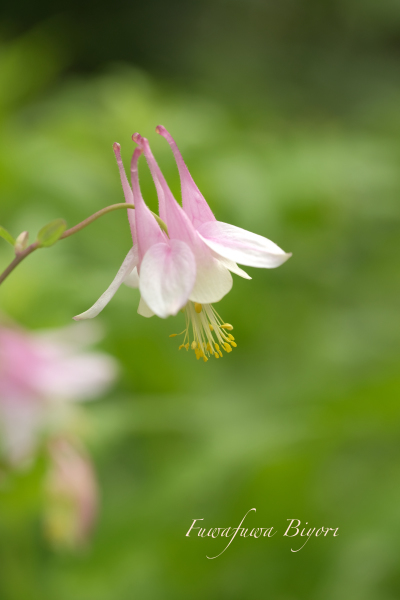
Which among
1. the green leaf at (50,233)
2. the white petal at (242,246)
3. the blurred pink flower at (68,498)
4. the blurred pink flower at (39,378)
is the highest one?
the white petal at (242,246)

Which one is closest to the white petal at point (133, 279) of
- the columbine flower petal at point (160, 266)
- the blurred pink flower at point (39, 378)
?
the columbine flower petal at point (160, 266)

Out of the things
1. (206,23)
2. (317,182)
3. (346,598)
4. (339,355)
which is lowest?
(346,598)

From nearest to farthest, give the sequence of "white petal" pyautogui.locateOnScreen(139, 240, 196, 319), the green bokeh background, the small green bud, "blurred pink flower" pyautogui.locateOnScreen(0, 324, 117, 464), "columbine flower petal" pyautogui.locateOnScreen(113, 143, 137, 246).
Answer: "white petal" pyautogui.locateOnScreen(139, 240, 196, 319)
the small green bud
"columbine flower petal" pyautogui.locateOnScreen(113, 143, 137, 246)
"blurred pink flower" pyautogui.locateOnScreen(0, 324, 117, 464)
the green bokeh background

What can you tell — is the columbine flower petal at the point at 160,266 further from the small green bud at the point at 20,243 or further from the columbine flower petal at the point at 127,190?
the small green bud at the point at 20,243

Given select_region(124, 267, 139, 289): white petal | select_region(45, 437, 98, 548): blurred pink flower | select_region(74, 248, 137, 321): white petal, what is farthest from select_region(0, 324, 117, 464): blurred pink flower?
select_region(74, 248, 137, 321): white petal

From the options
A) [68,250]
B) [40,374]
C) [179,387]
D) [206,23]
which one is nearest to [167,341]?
[179,387]

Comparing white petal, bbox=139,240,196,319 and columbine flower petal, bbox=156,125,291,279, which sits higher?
columbine flower petal, bbox=156,125,291,279

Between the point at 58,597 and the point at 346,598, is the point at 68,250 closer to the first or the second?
the point at 58,597

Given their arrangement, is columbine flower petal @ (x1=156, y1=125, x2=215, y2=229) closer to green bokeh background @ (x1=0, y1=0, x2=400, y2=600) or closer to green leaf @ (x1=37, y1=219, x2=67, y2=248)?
green leaf @ (x1=37, y1=219, x2=67, y2=248)
